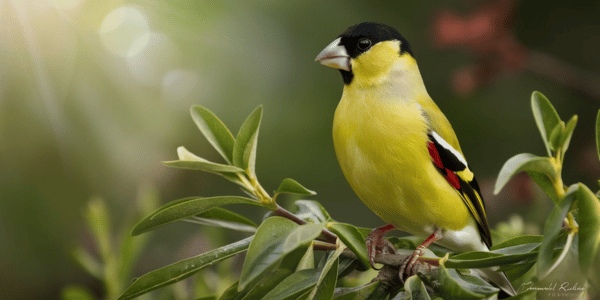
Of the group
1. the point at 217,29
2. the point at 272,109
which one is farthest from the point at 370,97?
the point at 217,29

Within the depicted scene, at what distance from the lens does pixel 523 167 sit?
453mm

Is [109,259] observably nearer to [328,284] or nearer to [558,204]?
[328,284]

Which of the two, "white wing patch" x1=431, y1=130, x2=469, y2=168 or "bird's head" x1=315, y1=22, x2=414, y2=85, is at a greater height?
"bird's head" x1=315, y1=22, x2=414, y2=85

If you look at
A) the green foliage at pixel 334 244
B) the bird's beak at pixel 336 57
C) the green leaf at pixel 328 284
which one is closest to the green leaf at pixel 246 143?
the green foliage at pixel 334 244

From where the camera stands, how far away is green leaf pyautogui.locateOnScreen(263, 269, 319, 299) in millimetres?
486

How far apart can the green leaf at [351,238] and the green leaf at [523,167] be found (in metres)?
0.10

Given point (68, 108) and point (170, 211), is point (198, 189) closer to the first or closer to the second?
point (68, 108)

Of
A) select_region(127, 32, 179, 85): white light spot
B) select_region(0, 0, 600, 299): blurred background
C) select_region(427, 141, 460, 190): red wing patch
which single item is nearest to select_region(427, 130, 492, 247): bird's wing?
select_region(427, 141, 460, 190): red wing patch

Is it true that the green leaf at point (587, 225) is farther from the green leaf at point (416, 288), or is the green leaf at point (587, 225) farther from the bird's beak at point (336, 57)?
the bird's beak at point (336, 57)

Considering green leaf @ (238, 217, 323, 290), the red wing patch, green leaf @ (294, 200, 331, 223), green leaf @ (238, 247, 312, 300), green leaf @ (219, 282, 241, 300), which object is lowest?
the red wing patch

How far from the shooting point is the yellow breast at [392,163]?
2.45 ft

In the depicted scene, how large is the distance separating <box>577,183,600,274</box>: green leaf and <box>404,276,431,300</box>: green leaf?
101mm

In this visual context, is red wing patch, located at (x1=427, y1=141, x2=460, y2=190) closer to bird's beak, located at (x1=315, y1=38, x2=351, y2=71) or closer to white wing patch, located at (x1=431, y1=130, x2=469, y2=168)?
white wing patch, located at (x1=431, y1=130, x2=469, y2=168)

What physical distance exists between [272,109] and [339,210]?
233mm
